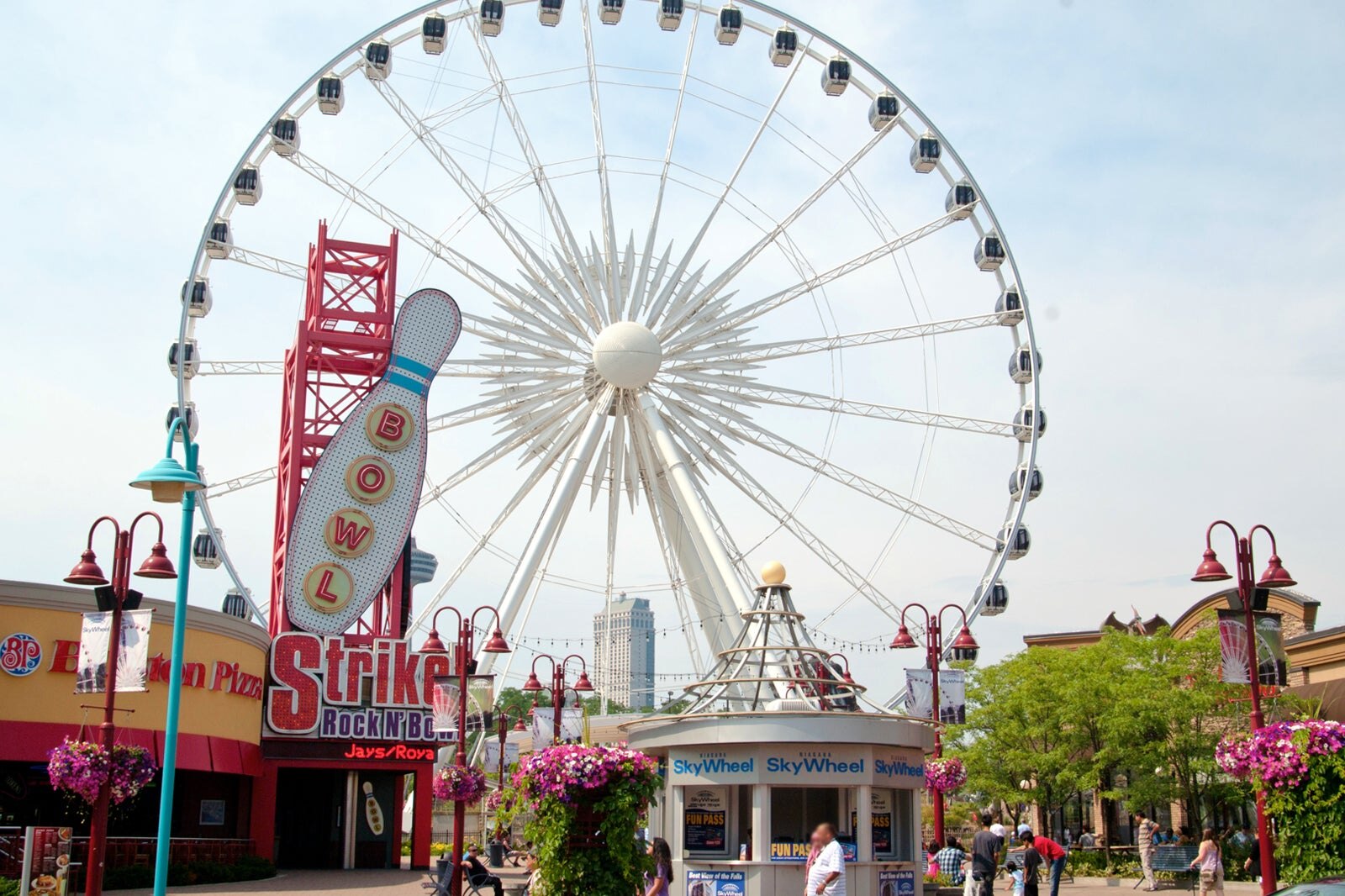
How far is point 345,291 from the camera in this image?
36594mm

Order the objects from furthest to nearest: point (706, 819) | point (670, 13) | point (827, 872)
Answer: point (670, 13) < point (706, 819) < point (827, 872)

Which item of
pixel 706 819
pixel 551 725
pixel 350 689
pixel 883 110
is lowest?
pixel 706 819

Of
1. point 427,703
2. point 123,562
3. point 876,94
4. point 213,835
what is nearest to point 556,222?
point 876,94

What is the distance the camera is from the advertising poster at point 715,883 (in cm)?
1852

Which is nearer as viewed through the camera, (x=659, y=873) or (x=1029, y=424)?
(x=659, y=873)

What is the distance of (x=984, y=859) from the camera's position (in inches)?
696

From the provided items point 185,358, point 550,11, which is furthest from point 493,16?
point 185,358

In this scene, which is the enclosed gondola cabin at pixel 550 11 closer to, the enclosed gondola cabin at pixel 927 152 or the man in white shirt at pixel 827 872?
the enclosed gondola cabin at pixel 927 152

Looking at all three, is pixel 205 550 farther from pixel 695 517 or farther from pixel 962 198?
pixel 962 198

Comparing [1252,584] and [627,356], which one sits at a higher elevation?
[627,356]

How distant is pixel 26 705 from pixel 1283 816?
67.5 feet

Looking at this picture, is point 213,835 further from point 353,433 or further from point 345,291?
point 345,291

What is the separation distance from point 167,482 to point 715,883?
29.2 feet

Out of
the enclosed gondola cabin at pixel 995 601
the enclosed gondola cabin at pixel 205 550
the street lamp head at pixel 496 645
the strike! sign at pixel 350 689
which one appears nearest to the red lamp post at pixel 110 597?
the street lamp head at pixel 496 645
